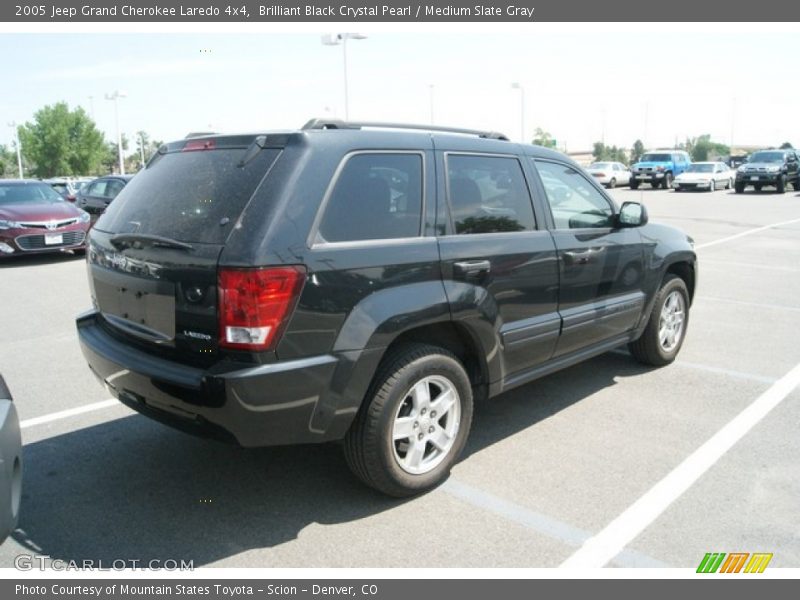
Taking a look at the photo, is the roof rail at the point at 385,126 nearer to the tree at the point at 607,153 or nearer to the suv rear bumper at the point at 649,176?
the suv rear bumper at the point at 649,176

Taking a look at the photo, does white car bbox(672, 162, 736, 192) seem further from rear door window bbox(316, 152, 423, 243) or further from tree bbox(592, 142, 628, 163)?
tree bbox(592, 142, 628, 163)

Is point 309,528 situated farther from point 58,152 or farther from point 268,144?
point 58,152

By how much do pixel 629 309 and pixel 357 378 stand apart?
2.71 m

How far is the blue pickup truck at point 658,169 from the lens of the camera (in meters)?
36.2

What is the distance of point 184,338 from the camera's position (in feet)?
10.0

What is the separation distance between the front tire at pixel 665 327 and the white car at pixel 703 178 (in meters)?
31.9

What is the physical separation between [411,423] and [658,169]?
3636cm

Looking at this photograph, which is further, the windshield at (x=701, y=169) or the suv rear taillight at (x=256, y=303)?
the windshield at (x=701, y=169)

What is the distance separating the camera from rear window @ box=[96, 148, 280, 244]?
3.03m

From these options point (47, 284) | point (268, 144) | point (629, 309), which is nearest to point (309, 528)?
point (268, 144)

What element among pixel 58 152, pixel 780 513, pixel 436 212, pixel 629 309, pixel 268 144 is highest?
pixel 58 152

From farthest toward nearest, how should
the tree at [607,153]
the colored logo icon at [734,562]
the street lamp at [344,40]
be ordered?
the tree at [607,153], the street lamp at [344,40], the colored logo icon at [734,562]

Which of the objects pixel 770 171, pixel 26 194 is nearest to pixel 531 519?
pixel 26 194

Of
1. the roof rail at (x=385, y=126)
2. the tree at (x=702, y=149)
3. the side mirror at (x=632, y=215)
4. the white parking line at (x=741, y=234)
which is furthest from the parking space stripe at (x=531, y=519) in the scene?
the tree at (x=702, y=149)
